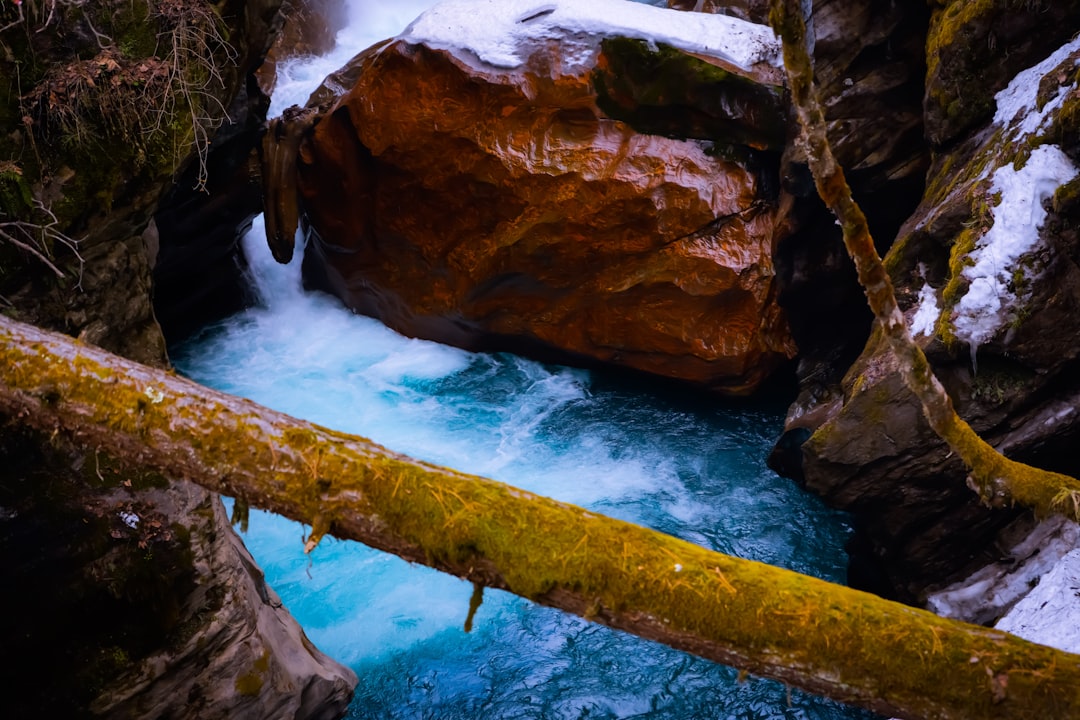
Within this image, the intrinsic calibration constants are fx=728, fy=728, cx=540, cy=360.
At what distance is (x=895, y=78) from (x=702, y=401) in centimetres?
390

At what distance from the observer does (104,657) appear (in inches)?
150

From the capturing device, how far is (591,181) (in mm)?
7867

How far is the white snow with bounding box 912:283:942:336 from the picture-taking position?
5096 mm

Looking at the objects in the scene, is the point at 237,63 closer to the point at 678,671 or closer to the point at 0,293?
the point at 0,293

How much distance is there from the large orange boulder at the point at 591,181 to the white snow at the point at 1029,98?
240 centimetres

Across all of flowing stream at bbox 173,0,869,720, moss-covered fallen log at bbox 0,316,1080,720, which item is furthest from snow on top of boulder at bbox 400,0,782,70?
moss-covered fallen log at bbox 0,316,1080,720

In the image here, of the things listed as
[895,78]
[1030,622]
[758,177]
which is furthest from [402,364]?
[1030,622]

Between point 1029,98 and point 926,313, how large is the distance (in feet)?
5.49

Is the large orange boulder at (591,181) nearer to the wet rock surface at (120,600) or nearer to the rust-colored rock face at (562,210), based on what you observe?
the rust-colored rock face at (562,210)

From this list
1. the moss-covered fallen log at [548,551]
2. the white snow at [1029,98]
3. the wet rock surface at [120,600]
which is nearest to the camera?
the moss-covered fallen log at [548,551]

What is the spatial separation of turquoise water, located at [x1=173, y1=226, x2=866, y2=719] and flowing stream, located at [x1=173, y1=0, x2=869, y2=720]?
0.02 metres

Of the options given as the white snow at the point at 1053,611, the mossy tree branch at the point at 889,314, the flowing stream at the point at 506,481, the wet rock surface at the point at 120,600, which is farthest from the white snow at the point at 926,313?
the wet rock surface at the point at 120,600

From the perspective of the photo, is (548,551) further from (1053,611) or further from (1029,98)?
(1029,98)

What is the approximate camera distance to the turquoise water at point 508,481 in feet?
17.4
